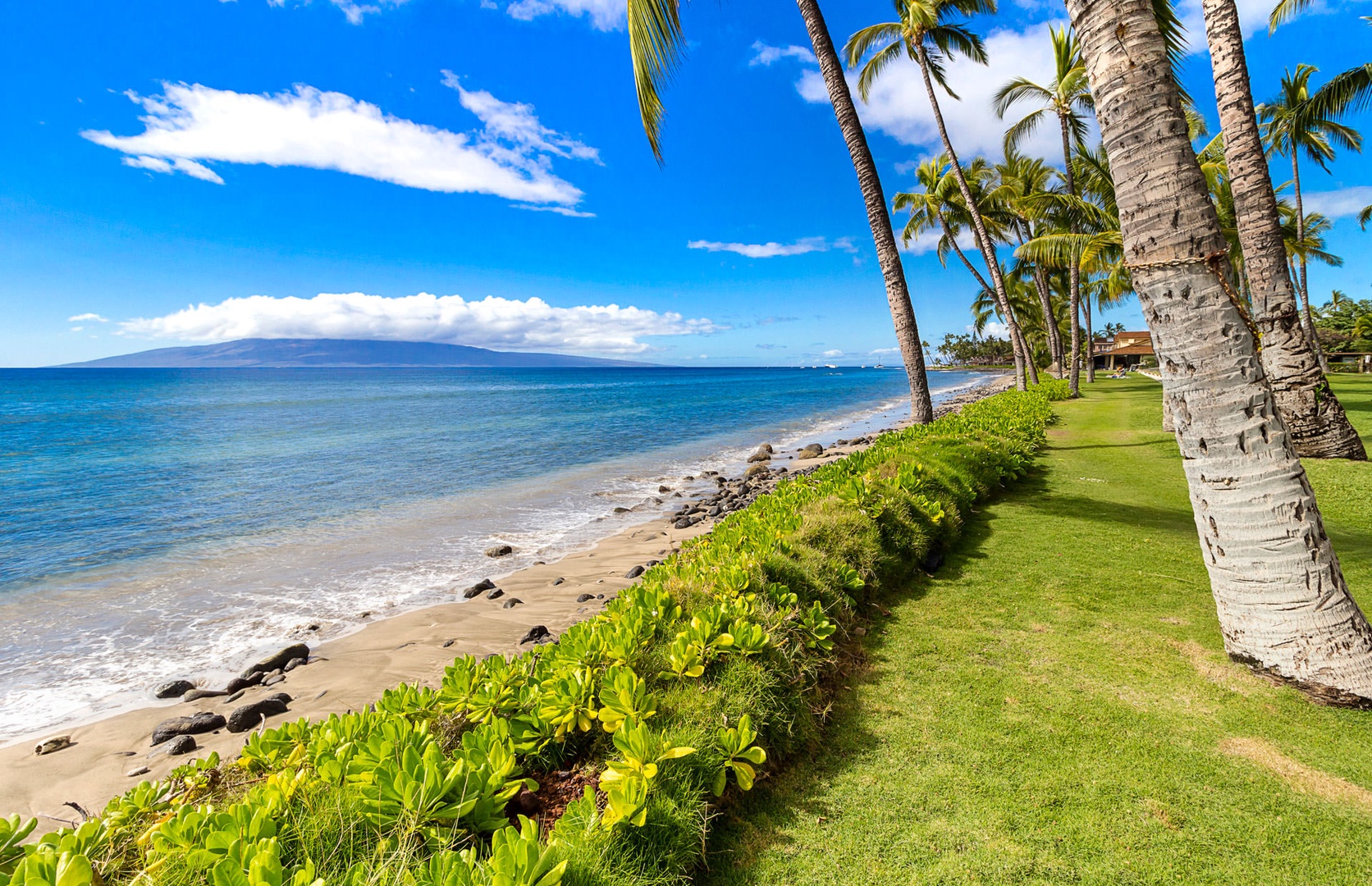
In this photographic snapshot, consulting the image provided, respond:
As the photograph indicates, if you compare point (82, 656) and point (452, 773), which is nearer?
point (452, 773)

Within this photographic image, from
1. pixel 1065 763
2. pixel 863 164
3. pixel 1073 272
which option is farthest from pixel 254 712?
pixel 1073 272

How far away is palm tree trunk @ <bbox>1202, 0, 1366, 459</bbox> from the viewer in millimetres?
7797

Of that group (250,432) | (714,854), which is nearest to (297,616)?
(714,854)

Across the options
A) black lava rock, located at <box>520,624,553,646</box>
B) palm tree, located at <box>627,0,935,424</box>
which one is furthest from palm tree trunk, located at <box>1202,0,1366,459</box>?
black lava rock, located at <box>520,624,553,646</box>

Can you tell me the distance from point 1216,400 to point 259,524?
16.0m

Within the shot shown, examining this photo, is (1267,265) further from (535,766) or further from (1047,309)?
(1047,309)

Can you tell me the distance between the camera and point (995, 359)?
11944 centimetres

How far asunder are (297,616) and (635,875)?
790 centimetres

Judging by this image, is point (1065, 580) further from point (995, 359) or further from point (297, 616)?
point (995, 359)

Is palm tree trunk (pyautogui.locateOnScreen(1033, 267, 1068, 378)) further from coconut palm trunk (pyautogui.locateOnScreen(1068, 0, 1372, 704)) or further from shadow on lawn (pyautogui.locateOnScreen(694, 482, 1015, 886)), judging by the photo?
shadow on lawn (pyautogui.locateOnScreen(694, 482, 1015, 886))

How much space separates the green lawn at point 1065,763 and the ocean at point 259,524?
696 centimetres

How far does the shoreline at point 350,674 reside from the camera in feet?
15.3

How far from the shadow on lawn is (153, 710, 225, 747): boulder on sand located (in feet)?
18.3

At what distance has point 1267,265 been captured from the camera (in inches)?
329
